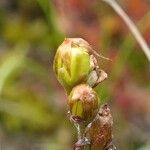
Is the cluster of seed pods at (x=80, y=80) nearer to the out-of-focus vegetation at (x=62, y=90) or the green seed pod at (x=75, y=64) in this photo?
the green seed pod at (x=75, y=64)

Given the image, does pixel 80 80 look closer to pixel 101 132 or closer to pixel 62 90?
pixel 101 132

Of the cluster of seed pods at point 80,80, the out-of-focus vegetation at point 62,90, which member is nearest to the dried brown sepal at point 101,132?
the cluster of seed pods at point 80,80

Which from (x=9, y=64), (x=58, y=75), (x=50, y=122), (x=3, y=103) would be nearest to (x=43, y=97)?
(x=50, y=122)

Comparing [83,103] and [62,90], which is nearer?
[83,103]

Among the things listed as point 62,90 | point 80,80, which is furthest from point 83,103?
point 62,90

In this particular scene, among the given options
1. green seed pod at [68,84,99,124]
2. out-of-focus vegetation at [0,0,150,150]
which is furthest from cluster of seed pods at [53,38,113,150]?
out-of-focus vegetation at [0,0,150,150]

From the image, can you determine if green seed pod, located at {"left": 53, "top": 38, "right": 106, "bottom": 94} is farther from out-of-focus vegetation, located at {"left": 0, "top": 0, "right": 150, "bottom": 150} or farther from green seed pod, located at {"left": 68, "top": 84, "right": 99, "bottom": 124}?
out-of-focus vegetation, located at {"left": 0, "top": 0, "right": 150, "bottom": 150}

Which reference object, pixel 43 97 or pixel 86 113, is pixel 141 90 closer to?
pixel 43 97
